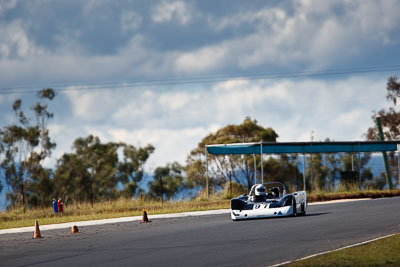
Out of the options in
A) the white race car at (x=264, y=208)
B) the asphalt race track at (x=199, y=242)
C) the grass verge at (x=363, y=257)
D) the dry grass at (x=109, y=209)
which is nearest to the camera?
the grass verge at (x=363, y=257)

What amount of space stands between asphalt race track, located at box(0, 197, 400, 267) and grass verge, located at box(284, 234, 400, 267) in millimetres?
602

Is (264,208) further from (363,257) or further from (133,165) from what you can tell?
(133,165)

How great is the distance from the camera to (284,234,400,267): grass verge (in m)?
9.98

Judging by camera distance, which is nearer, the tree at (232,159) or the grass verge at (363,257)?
the grass verge at (363,257)

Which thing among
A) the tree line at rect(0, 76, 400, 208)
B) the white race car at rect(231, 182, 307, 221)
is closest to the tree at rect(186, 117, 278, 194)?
the tree line at rect(0, 76, 400, 208)

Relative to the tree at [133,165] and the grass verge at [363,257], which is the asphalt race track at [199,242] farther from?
the tree at [133,165]

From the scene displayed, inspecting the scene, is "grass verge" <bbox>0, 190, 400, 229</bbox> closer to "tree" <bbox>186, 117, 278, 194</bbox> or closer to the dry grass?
the dry grass

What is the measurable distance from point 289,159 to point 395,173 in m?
11.4

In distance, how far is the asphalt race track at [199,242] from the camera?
1146 cm

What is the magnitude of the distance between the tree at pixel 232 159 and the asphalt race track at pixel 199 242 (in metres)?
33.4

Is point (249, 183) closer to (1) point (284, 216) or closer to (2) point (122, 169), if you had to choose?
(2) point (122, 169)

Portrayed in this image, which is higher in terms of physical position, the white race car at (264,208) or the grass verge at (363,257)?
the white race car at (264,208)

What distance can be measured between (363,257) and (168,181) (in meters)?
54.8

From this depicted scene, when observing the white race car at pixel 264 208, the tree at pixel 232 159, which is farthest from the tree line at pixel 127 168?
the white race car at pixel 264 208
